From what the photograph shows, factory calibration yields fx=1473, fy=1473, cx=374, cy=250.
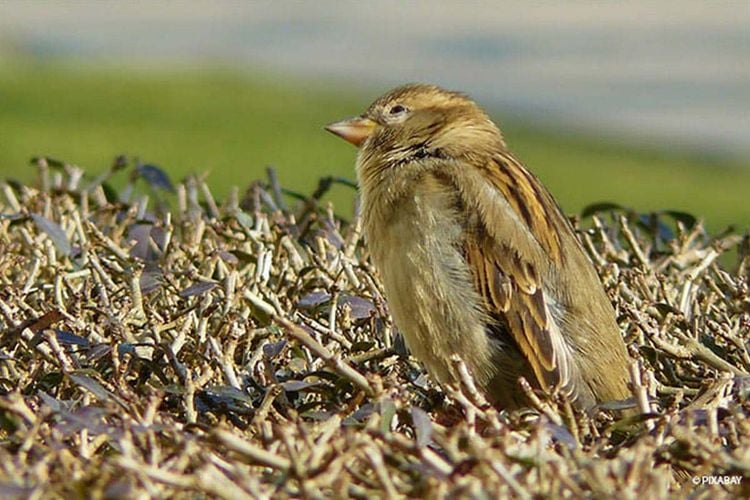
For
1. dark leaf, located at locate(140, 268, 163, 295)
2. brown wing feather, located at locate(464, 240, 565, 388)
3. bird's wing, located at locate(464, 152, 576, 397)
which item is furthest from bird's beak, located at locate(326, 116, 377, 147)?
dark leaf, located at locate(140, 268, 163, 295)

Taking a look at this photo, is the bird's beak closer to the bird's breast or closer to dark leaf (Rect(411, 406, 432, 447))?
the bird's breast

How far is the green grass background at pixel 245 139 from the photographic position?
11359mm

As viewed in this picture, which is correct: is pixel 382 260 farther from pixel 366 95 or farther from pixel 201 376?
pixel 366 95

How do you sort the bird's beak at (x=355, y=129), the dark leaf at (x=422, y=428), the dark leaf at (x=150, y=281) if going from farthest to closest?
the bird's beak at (x=355, y=129), the dark leaf at (x=150, y=281), the dark leaf at (x=422, y=428)

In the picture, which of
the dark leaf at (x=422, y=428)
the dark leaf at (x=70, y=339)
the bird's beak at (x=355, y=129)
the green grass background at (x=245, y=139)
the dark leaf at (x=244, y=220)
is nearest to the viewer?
the dark leaf at (x=422, y=428)

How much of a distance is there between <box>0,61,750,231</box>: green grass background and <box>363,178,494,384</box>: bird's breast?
610 cm

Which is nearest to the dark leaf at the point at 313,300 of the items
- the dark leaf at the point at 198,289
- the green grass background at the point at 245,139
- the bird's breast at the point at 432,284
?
the bird's breast at the point at 432,284

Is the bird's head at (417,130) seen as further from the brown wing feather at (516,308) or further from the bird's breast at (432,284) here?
the brown wing feather at (516,308)

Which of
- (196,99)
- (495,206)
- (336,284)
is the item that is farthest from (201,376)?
(196,99)

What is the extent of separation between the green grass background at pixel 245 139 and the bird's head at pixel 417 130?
544 cm

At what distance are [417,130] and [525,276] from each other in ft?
2.50

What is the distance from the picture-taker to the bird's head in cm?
404

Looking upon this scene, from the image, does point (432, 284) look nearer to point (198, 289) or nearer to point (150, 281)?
point (198, 289)

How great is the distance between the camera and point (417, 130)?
13.7 feet
